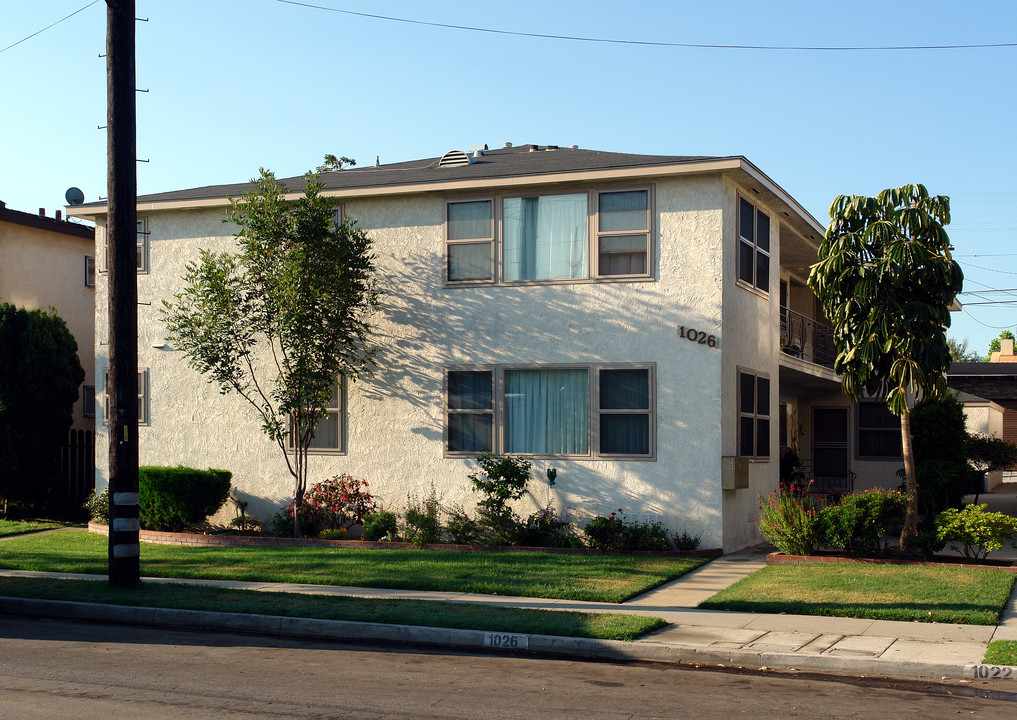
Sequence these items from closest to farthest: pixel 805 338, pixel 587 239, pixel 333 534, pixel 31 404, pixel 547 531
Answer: pixel 547 531, pixel 587 239, pixel 333 534, pixel 31 404, pixel 805 338

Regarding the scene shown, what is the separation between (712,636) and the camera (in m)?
9.73

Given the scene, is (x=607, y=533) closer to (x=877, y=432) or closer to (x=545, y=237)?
(x=545, y=237)

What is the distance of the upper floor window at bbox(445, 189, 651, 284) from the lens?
16.5 metres

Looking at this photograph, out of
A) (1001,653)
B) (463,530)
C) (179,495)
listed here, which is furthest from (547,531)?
(1001,653)

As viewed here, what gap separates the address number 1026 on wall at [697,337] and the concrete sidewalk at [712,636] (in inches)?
188

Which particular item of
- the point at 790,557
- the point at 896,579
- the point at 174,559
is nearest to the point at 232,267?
the point at 174,559

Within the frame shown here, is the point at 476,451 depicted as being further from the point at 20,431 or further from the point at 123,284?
the point at 20,431

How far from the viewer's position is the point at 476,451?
56.1ft

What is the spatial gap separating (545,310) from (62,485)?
37.0 feet

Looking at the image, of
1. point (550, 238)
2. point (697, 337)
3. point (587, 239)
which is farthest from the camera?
point (550, 238)

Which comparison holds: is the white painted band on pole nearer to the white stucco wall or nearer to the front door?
the white stucco wall

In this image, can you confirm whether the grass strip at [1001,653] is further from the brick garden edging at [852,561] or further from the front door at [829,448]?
the front door at [829,448]

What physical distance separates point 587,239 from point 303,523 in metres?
6.95

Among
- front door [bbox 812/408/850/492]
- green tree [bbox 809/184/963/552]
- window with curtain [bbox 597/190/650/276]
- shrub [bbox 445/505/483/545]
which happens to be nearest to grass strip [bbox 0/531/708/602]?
shrub [bbox 445/505/483/545]
